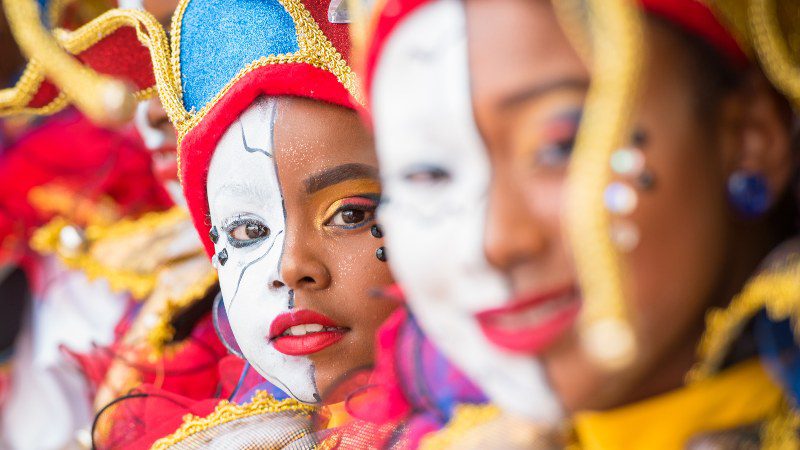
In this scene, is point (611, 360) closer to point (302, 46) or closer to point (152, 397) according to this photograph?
point (302, 46)

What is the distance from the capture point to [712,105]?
74cm

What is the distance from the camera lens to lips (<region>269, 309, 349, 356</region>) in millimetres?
1130

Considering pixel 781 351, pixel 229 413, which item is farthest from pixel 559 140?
pixel 229 413

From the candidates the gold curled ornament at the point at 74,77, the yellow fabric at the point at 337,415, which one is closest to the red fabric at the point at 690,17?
the gold curled ornament at the point at 74,77

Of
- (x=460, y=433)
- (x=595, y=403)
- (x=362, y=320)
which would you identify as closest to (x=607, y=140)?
(x=595, y=403)

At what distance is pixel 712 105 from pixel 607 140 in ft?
0.39

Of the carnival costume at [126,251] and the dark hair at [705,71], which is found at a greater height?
the carnival costume at [126,251]

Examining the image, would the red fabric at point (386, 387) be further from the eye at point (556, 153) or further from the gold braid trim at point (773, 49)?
the gold braid trim at point (773, 49)

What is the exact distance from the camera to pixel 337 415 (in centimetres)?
118

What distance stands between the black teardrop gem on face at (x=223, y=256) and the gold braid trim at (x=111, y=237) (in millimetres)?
732

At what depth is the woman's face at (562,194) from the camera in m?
0.71

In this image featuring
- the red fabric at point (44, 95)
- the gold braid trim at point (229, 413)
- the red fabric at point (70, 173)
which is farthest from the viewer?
the red fabric at point (70, 173)

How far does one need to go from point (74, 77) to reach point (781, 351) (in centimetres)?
78

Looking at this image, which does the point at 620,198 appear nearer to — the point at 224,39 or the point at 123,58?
the point at 224,39
